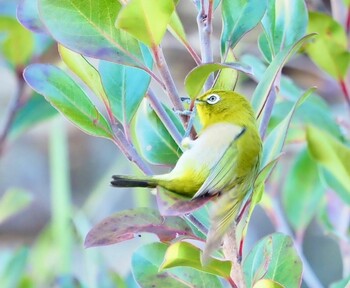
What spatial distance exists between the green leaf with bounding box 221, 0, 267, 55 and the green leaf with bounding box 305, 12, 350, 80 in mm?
228

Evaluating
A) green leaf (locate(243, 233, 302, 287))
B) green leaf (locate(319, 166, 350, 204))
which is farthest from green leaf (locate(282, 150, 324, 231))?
green leaf (locate(243, 233, 302, 287))

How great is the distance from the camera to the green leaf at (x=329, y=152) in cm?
74

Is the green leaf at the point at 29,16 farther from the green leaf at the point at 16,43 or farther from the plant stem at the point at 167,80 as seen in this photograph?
the green leaf at the point at 16,43

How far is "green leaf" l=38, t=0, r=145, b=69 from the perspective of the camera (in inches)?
19.6

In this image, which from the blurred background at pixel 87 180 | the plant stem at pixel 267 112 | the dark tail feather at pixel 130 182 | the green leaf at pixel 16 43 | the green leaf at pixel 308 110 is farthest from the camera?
the blurred background at pixel 87 180

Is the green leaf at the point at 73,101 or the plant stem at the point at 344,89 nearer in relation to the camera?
the green leaf at the point at 73,101

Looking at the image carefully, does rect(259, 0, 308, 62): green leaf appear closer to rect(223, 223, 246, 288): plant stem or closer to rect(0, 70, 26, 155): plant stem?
rect(223, 223, 246, 288): plant stem

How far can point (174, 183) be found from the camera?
0.47 m

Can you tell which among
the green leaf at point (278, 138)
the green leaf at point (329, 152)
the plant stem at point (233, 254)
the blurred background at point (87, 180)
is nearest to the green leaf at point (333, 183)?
the green leaf at point (329, 152)

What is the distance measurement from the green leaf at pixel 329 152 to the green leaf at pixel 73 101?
0.88ft

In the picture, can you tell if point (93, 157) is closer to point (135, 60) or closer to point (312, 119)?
point (312, 119)

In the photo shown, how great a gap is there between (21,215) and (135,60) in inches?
87.7

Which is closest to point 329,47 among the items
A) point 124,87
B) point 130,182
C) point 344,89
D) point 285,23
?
point 344,89

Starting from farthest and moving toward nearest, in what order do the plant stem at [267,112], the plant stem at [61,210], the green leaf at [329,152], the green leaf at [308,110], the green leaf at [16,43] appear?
the plant stem at [61,210] < the green leaf at [16,43] < the green leaf at [308,110] < the green leaf at [329,152] < the plant stem at [267,112]
